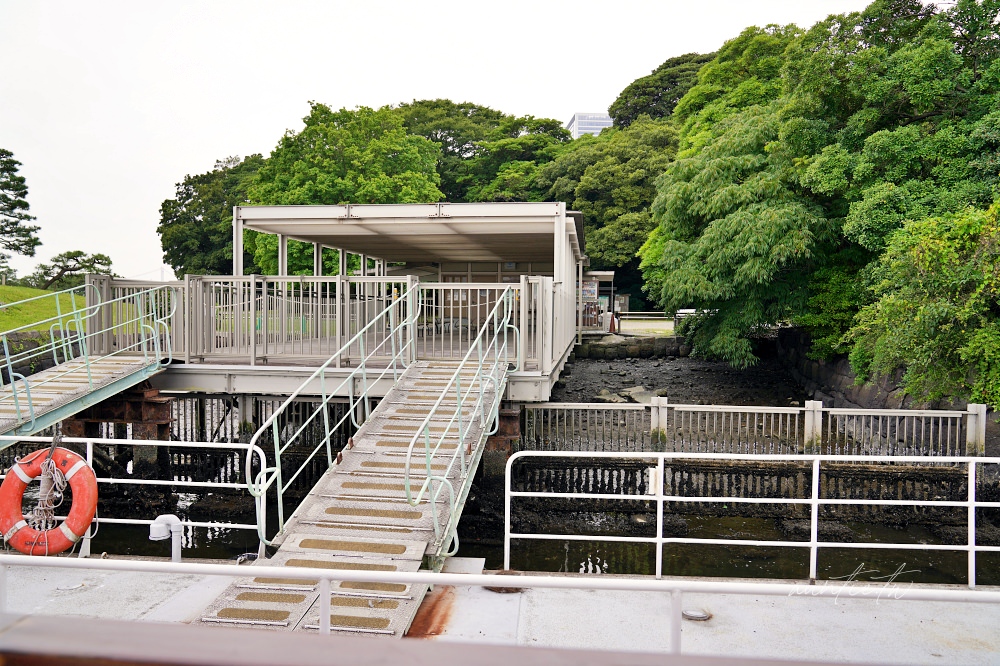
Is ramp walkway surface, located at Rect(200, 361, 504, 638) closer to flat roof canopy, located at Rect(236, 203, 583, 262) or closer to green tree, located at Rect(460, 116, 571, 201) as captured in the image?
flat roof canopy, located at Rect(236, 203, 583, 262)

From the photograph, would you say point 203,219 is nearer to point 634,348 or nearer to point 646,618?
Answer: point 634,348

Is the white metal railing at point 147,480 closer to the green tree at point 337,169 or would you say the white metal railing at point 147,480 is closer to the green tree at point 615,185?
the green tree at point 337,169

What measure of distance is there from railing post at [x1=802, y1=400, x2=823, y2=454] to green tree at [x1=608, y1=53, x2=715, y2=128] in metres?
49.6

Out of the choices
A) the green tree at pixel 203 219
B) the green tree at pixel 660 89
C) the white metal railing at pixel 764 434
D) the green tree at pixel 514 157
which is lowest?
the white metal railing at pixel 764 434

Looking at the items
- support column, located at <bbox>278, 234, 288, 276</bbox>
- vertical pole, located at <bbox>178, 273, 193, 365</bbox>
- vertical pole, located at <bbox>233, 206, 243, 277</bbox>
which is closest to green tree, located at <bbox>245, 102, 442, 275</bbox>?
support column, located at <bbox>278, 234, 288, 276</bbox>

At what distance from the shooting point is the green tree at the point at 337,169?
32812 mm

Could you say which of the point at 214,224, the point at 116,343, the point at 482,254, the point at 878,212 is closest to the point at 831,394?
the point at 878,212

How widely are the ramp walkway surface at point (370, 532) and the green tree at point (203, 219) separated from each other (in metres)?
43.2

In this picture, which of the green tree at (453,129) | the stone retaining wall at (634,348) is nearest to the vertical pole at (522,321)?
the stone retaining wall at (634,348)

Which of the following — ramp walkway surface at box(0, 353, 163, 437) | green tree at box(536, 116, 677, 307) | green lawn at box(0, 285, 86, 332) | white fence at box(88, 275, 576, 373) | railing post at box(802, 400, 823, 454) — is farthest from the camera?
green tree at box(536, 116, 677, 307)

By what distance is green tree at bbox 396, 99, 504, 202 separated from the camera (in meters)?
54.2

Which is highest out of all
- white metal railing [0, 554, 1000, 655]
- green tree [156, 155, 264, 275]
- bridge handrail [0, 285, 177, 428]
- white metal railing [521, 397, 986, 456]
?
green tree [156, 155, 264, 275]

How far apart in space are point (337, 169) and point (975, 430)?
2847 centimetres

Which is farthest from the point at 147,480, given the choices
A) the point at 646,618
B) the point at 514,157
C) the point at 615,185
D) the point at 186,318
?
the point at 514,157
